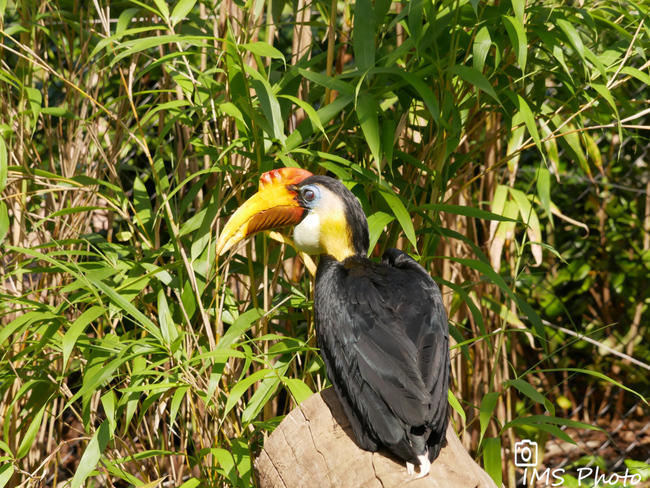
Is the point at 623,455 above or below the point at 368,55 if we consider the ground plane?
below

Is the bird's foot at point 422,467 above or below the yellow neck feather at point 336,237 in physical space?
below

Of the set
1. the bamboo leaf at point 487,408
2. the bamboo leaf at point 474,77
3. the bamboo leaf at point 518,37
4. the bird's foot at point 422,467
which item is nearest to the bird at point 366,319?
the bird's foot at point 422,467

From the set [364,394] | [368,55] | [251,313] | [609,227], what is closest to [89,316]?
[251,313]

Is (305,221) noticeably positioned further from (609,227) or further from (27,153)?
(609,227)

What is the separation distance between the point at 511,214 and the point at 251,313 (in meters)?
0.88

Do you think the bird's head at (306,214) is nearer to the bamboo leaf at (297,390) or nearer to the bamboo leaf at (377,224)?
the bamboo leaf at (377,224)

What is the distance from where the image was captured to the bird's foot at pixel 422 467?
3.35 ft

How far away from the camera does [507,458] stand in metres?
2.04

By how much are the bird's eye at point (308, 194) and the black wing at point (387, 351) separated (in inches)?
5.9

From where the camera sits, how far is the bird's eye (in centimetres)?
136

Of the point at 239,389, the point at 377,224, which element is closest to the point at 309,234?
the point at 377,224

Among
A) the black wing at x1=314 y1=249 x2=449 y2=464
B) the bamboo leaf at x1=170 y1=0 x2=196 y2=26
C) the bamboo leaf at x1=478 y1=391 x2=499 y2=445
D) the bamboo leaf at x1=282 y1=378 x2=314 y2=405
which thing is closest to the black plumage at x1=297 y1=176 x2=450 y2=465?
the black wing at x1=314 y1=249 x2=449 y2=464

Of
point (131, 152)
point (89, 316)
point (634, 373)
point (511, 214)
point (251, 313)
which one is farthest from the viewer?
point (634, 373)

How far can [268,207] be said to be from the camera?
4.40ft
